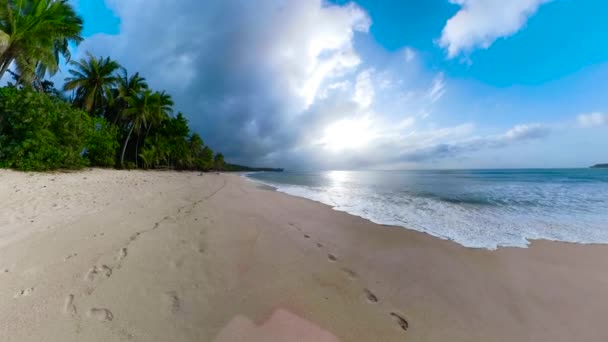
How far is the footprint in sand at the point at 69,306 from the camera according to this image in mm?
1812

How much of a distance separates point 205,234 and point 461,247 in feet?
17.5

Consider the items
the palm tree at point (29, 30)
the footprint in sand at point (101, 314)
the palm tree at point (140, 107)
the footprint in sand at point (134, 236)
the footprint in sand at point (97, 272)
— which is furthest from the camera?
the palm tree at point (140, 107)

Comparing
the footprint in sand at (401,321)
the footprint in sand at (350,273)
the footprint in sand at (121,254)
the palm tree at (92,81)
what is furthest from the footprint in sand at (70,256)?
the palm tree at (92,81)

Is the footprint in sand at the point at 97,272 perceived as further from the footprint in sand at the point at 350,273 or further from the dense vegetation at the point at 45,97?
the dense vegetation at the point at 45,97

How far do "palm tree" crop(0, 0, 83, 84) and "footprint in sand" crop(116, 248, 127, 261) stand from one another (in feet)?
47.5

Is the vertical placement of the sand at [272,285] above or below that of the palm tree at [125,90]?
below

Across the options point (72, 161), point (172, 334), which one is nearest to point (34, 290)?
point (172, 334)

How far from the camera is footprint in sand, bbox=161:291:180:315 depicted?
1.97m

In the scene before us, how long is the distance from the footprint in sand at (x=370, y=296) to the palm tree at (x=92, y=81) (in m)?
29.0

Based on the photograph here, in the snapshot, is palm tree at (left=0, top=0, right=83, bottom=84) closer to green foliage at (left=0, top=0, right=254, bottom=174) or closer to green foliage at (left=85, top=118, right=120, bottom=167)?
green foliage at (left=0, top=0, right=254, bottom=174)

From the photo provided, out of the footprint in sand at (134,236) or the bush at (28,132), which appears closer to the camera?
the footprint in sand at (134,236)

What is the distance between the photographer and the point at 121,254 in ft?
9.53

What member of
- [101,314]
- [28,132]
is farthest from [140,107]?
[101,314]

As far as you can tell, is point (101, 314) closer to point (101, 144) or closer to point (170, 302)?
point (170, 302)
